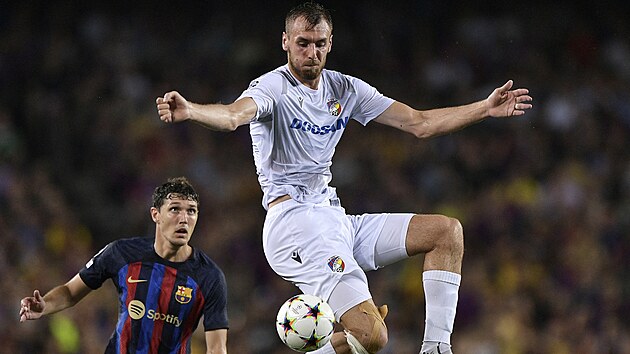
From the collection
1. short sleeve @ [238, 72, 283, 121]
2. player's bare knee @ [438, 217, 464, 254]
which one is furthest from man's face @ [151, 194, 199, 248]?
player's bare knee @ [438, 217, 464, 254]

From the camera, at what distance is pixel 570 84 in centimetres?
1268

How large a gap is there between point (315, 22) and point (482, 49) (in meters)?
7.60

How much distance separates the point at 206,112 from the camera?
5.03m

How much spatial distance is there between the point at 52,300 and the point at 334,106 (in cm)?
227

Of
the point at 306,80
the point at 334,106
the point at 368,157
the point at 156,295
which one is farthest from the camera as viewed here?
the point at 368,157

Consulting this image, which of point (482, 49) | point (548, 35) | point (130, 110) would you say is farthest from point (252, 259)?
point (548, 35)

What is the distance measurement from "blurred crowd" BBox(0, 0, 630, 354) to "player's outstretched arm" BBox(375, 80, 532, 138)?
450 centimetres

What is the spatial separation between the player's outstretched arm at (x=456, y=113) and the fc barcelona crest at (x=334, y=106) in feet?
1.17

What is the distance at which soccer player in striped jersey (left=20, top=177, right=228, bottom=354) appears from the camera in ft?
20.9

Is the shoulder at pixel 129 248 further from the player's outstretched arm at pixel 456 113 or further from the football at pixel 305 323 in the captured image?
the player's outstretched arm at pixel 456 113

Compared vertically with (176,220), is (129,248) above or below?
below

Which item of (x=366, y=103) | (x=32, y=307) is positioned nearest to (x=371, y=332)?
(x=366, y=103)

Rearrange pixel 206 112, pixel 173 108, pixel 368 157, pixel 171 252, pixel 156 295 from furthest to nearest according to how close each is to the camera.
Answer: pixel 368 157 → pixel 171 252 → pixel 156 295 → pixel 206 112 → pixel 173 108

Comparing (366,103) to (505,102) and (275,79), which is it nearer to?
(275,79)
